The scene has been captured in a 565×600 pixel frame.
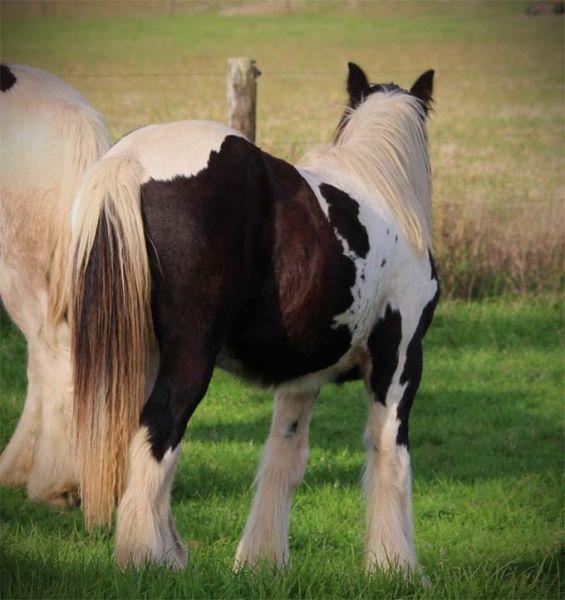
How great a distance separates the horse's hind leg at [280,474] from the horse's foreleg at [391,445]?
0.30m

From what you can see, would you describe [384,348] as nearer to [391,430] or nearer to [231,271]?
[391,430]

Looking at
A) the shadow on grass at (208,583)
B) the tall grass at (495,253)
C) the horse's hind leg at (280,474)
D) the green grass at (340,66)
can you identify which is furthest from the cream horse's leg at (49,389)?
the green grass at (340,66)

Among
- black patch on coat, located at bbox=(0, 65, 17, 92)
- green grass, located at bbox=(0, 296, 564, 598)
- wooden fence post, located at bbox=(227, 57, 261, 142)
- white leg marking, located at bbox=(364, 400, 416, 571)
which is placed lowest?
green grass, located at bbox=(0, 296, 564, 598)

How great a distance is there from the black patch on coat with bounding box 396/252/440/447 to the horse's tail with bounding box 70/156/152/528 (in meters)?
1.21

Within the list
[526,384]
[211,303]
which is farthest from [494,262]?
[211,303]

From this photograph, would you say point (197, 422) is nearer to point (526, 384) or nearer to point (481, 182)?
point (526, 384)

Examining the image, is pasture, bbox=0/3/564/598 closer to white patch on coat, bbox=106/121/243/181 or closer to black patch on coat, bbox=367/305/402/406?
black patch on coat, bbox=367/305/402/406

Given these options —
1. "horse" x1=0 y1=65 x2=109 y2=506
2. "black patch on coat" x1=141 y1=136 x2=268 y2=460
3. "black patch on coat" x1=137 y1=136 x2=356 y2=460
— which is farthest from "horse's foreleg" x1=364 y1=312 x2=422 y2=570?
"horse" x1=0 y1=65 x2=109 y2=506

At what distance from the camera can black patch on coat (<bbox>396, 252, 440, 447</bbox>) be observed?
14.9 ft

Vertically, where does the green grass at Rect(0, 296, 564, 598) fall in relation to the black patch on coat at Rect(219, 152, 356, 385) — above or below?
below

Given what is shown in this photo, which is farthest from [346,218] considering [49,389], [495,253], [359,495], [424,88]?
[495,253]

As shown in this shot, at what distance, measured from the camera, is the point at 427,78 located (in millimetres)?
5191

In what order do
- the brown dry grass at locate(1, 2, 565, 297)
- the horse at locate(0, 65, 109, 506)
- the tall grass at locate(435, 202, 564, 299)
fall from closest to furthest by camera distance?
the horse at locate(0, 65, 109, 506), the tall grass at locate(435, 202, 564, 299), the brown dry grass at locate(1, 2, 565, 297)

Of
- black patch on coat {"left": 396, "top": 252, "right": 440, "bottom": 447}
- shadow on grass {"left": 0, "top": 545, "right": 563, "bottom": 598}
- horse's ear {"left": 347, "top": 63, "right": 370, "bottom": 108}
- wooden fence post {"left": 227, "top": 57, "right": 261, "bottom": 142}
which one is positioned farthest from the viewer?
wooden fence post {"left": 227, "top": 57, "right": 261, "bottom": 142}
